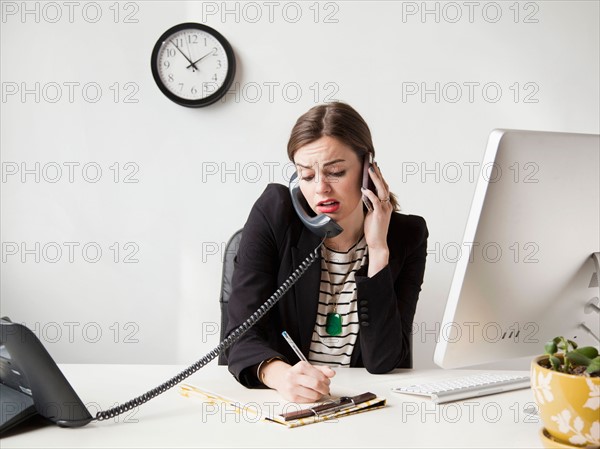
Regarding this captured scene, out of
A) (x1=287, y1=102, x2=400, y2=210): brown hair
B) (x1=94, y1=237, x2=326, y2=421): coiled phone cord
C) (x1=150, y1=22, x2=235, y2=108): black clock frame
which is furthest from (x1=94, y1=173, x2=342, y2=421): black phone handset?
(x1=150, y1=22, x2=235, y2=108): black clock frame

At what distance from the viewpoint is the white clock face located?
2822mm

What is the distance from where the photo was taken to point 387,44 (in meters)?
2.83

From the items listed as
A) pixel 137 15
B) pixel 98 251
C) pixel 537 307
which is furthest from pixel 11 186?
pixel 537 307

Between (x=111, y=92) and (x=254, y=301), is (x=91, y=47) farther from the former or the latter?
(x=254, y=301)

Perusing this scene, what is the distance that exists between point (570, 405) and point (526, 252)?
246 millimetres

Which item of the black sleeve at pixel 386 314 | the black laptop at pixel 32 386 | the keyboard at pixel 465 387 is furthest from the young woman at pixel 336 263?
the black laptop at pixel 32 386

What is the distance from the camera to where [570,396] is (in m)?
0.96

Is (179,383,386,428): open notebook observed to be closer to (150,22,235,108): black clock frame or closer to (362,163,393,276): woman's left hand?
(362,163,393,276): woman's left hand

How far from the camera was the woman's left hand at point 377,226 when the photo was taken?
1.79 meters

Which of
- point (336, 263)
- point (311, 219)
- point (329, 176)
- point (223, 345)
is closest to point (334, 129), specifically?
point (329, 176)

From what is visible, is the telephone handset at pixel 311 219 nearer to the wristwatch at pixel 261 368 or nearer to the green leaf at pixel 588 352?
the wristwatch at pixel 261 368

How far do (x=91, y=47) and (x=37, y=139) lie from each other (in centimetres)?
46

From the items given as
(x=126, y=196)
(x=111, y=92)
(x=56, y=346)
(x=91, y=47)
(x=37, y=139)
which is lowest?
(x=56, y=346)

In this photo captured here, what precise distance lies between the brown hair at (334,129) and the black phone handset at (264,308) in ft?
0.37
